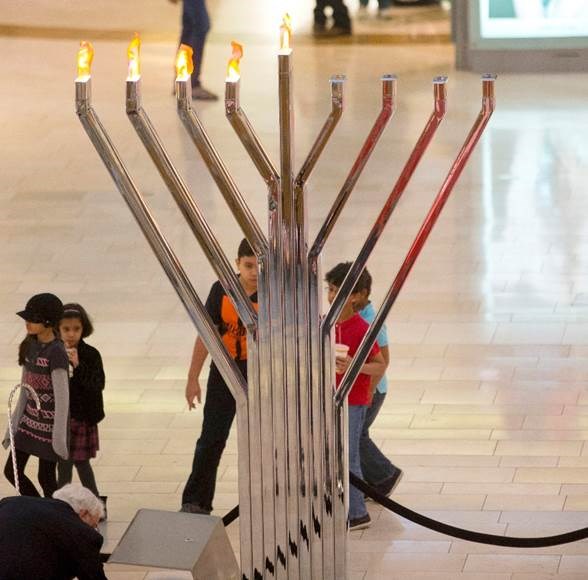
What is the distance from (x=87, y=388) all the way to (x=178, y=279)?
174 centimetres

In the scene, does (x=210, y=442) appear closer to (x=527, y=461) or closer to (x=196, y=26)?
(x=527, y=461)

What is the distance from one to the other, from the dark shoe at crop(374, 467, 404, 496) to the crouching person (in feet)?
6.59

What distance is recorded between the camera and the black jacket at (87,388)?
23.6 ft

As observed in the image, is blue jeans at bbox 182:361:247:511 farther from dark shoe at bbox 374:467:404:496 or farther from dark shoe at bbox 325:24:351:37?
dark shoe at bbox 325:24:351:37

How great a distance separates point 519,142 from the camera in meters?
14.3

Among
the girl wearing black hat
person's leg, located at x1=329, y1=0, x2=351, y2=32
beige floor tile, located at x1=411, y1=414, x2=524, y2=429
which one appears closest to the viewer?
the girl wearing black hat

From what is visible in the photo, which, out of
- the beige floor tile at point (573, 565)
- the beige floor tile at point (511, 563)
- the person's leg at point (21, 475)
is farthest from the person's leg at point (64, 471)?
the beige floor tile at point (573, 565)

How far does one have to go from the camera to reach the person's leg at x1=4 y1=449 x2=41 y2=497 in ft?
23.3

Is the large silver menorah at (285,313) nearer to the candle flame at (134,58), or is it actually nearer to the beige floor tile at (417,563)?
the candle flame at (134,58)

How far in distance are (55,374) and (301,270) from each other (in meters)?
1.71

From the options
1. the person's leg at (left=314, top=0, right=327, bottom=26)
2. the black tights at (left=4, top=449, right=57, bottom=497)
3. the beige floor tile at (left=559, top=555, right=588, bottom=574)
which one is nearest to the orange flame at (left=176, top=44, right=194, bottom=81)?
the black tights at (left=4, top=449, right=57, bottom=497)

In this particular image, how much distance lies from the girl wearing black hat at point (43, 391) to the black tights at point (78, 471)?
0.32 ft

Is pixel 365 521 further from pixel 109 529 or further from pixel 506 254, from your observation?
pixel 506 254

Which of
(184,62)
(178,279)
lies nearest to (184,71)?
(184,62)
